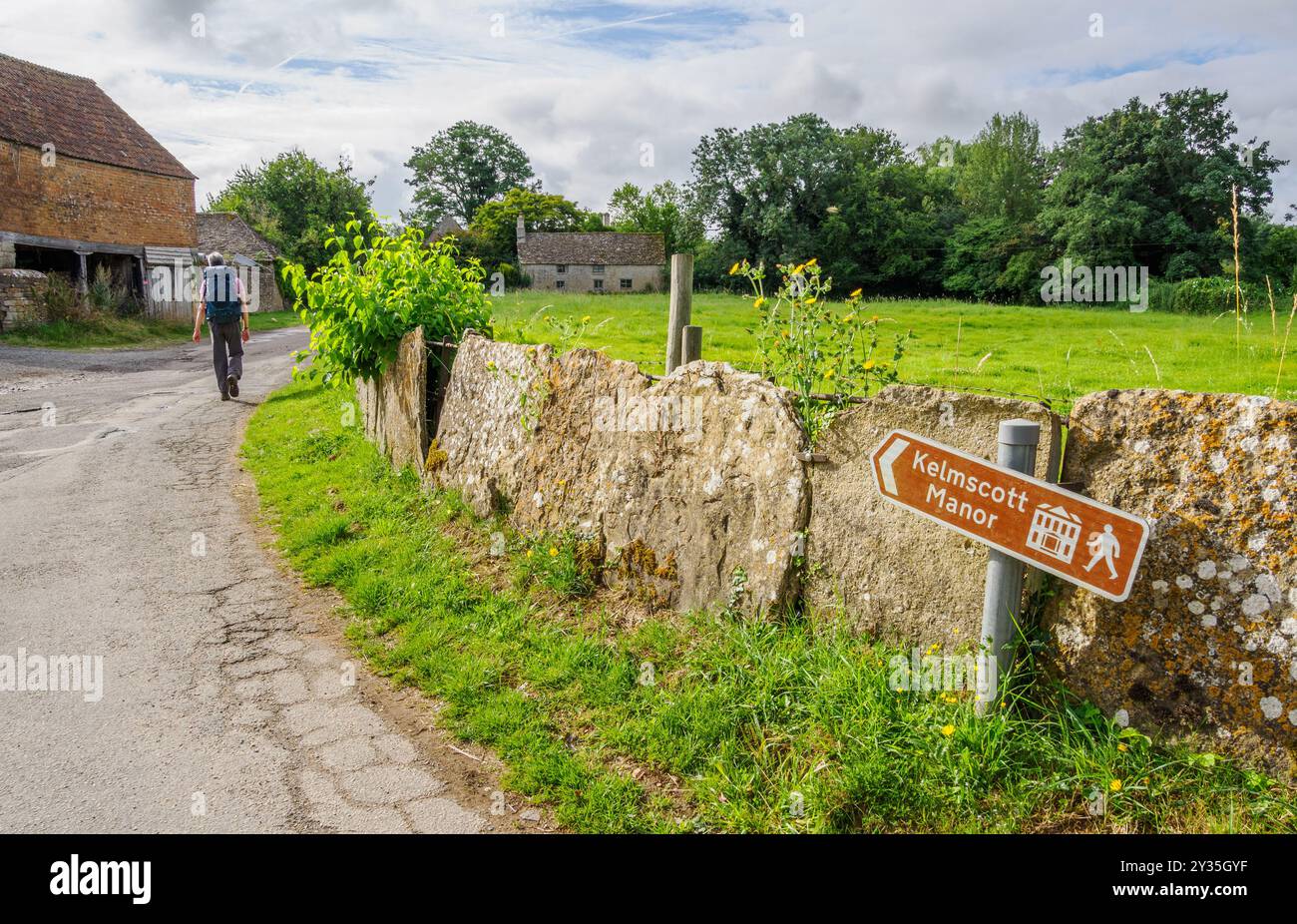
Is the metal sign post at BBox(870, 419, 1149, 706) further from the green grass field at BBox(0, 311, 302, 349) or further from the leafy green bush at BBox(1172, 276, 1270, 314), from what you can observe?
the leafy green bush at BBox(1172, 276, 1270, 314)

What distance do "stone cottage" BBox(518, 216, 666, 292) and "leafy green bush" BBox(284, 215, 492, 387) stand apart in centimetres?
6226

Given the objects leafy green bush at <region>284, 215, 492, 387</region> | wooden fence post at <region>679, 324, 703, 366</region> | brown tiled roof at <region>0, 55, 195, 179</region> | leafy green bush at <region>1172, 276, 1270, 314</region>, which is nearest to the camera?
wooden fence post at <region>679, 324, 703, 366</region>

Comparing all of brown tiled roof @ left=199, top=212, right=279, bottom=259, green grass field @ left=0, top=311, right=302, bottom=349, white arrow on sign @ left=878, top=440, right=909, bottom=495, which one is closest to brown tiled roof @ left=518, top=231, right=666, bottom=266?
brown tiled roof @ left=199, top=212, right=279, bottom=259

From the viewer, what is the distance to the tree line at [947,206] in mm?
40500

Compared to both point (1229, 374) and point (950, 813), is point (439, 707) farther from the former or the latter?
point (1229, 374)

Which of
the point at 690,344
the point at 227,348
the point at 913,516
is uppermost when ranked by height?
the point at 227,348

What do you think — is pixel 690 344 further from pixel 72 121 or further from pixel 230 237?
pixel 230 237

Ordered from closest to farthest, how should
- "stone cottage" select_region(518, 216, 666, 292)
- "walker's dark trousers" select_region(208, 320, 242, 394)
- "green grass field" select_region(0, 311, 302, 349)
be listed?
"walker's dark trousers" select_region(208, 320, 242, 394), "green grass field" select_region(0, 311, 302, 349), "stone cottage" select_region(518, 216, 666, 292)

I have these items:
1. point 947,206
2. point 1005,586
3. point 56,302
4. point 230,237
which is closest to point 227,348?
point 1005,586

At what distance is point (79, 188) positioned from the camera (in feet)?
94.3

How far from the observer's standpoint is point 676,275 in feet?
19.5

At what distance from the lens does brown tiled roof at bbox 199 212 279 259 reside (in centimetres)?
4444

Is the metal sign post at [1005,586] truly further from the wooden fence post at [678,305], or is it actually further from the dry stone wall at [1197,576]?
the wooden fence post at [678,305]

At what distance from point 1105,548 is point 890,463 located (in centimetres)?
80
